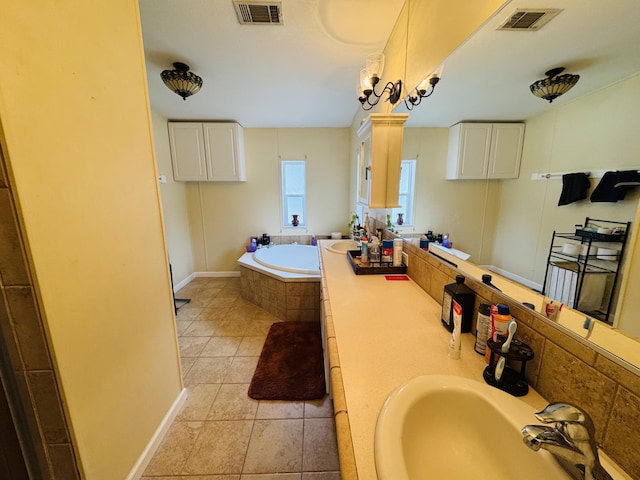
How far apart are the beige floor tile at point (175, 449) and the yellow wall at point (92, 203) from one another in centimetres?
15

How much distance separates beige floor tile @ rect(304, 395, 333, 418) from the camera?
1644 millimetres

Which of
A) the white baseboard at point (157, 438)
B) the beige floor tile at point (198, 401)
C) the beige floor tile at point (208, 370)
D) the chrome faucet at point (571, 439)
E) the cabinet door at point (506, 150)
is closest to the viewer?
the chrome faucet at point (571, 439)

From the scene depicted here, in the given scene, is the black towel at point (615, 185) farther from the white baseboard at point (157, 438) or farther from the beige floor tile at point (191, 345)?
the beige floor tile at point (191, 345)

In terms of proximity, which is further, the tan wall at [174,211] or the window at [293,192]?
the window at [293,192]

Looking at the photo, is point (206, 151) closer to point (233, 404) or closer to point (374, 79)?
point (374, 79)

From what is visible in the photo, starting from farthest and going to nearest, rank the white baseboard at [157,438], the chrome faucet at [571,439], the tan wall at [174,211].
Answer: the tan wall at [174,211] → the white baseboard at [157,438] → the chrome faucet at [571,439]

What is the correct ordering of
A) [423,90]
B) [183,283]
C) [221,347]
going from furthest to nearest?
[183,283] < [221,347] < [423,90]

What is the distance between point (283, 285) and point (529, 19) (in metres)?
2.62

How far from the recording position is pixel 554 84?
655 mm

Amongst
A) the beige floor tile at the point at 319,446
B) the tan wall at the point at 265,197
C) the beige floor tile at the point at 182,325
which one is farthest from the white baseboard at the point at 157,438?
the tan wall at the point at 265,197

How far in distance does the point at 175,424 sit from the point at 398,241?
1938 mm

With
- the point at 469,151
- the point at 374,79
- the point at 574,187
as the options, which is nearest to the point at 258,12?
the point at 374,79

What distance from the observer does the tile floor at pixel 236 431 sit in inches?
51.9

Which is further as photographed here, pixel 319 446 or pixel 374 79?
pixel 374 79
